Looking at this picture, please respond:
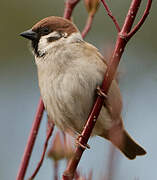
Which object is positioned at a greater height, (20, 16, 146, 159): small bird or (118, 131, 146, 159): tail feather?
A: (20, 16, 146, 159): small bird

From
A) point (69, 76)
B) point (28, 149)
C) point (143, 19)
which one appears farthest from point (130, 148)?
point (143, 19)

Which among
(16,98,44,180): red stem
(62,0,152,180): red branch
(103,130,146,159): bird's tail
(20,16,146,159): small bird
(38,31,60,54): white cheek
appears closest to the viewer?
(62,0,152,180): red branch

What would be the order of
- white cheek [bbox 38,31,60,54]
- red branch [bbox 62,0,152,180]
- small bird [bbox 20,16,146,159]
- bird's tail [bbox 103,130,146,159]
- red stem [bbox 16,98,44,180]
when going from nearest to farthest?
red branch [bbox 62,0,152,180]
red stem [bbox 16,98,44,180]
small bird [bbox 20,16,146,159]
white cheek [bbox 38,31,60,54]
bird's tail [bbox 103,130,146,159]

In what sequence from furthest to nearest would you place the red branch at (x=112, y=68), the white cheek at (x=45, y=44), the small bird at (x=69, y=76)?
the white cheek at (x=45, y=44) < the small bird at (x=69, y=76) < the red branch at (x=112, y=68)

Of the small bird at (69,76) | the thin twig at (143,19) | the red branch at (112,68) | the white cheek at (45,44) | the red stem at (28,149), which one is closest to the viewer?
the thin twig at (143,19)

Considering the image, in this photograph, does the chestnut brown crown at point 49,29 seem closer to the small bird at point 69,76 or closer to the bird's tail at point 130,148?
the small bird at point 69,76

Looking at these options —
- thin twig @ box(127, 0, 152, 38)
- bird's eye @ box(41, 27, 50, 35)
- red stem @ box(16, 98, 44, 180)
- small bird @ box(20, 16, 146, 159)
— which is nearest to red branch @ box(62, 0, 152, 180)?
thin twig @ box(127, 0, 152, 38)

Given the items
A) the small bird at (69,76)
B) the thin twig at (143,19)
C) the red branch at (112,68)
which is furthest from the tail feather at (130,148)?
the thin twig at (143,19)

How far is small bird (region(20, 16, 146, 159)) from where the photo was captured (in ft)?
9.95

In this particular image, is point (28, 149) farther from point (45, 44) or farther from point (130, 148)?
point (130, 148)

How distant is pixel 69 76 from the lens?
3.04 m

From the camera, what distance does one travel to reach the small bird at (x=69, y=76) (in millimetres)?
3033

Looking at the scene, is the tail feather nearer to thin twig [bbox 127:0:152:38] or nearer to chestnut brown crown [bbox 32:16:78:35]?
chestnut brown crown [bbox 32:16:78:35]

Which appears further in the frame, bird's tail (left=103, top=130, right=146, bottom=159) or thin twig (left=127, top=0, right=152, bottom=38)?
bird's tail (left=103, top=130, right=146, bottom=159)
